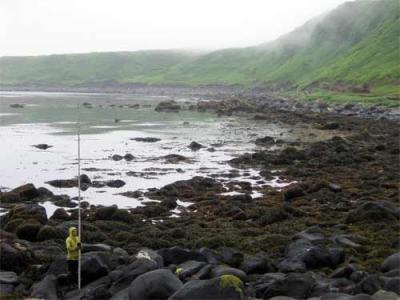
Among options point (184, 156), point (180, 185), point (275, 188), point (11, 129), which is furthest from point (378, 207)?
point (11, 129)

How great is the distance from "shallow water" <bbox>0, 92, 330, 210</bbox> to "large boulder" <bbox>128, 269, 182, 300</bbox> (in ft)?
34.3

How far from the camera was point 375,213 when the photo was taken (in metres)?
23.8

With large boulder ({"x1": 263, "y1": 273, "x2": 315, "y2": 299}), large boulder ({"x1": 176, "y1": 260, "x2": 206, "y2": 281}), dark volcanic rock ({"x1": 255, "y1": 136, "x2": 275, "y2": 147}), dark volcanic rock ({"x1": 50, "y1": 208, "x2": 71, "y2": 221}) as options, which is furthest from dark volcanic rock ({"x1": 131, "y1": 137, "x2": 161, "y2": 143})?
large boulder ({"x1": 263, "y1": 273, "x2": 315, "y2": 299})

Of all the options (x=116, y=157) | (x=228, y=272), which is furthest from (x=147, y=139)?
(x=228, y=272)

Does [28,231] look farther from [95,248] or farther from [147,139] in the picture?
[147,139]

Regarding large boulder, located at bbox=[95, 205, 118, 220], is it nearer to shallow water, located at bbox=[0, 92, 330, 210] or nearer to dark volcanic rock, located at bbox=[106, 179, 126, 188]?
shallow water, located at bbox=[0, 92, 330, 210]

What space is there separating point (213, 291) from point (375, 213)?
12.7 meters

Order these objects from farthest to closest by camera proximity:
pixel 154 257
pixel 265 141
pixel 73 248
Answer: pixel 265 141 → pixel 154 257 → pixel 73 248

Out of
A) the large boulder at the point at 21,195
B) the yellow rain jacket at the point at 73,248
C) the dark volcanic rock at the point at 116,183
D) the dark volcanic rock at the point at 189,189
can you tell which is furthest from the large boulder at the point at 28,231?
the dark volcanic rock at the point at 116,183

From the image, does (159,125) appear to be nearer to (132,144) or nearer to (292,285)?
(132,144)

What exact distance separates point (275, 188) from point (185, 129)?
39.5m

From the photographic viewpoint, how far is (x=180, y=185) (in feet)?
110

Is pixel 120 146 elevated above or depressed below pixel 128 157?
below

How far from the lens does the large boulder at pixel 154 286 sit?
14195 millimetres
